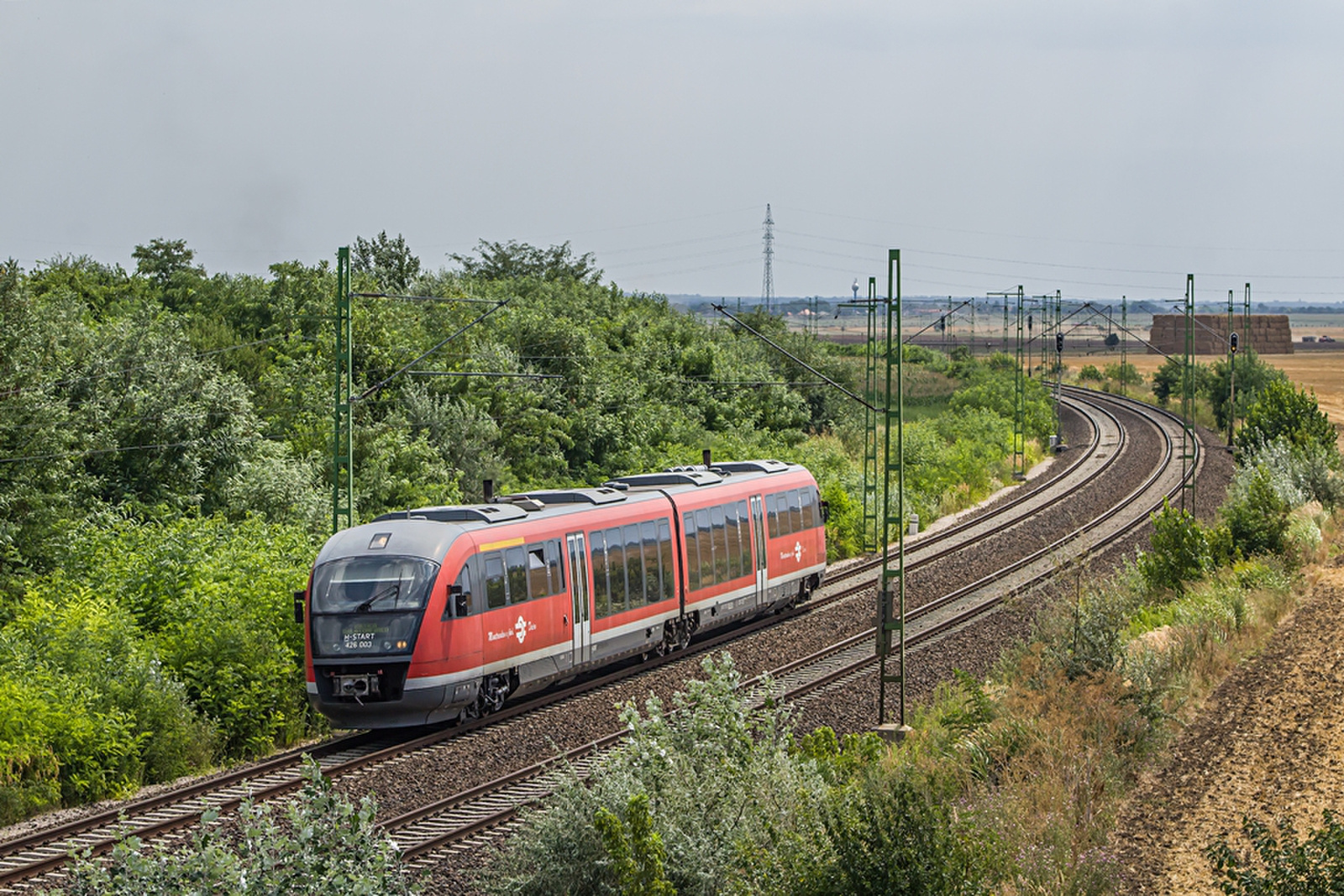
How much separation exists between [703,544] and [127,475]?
1163 centimetres

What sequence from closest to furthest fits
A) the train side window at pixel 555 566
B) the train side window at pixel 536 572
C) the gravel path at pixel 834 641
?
1. the gravel path at pixel 834 641
2. the train side window at pixel 536 572
3. the train side window at pixel 555 566

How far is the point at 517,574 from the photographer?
19.5 metres

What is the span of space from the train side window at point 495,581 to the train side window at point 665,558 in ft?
14.8

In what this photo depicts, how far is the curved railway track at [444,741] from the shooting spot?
13.8 meters

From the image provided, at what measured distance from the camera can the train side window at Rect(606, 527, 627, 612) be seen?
2175cm

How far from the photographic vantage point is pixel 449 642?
59.1 ft

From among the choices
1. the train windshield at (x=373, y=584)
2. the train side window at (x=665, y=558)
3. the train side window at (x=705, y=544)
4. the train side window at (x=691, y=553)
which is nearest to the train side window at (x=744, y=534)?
the train side window at (x=705, y=544)

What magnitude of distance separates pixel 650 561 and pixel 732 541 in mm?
3069

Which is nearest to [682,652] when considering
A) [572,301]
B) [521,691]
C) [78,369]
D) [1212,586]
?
[521,691]

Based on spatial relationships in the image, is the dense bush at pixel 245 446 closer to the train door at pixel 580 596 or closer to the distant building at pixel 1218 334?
the train door at pixel 580 596

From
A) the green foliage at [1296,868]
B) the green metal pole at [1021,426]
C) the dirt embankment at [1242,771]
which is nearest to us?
the green foliage at [1296,868]

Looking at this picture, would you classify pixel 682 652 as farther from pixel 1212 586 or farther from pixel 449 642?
pixel 1212 586

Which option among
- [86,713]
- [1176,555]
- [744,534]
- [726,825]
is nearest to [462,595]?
[86,713]

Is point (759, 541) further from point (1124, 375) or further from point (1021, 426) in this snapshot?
point (1124, 375)
